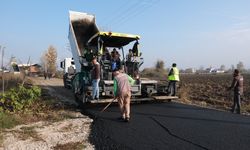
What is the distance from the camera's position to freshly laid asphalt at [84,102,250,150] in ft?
18.0

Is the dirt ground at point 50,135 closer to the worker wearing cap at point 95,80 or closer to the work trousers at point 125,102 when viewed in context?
the work trousers at point 125,102

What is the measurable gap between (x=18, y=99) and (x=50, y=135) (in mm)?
3261

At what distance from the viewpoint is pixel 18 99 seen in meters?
9.16

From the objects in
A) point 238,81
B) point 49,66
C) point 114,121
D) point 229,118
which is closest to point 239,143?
point 229,118

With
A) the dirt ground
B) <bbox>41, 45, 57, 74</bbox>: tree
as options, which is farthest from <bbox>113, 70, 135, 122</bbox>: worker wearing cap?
<bbox>41, 45, 57, 74</bbox>: tree

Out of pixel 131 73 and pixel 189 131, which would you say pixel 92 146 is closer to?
pixel 189 131

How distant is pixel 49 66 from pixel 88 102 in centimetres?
5642

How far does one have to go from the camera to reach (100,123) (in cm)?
755

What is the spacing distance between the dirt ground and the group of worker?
105 cm

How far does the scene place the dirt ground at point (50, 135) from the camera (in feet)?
18.6

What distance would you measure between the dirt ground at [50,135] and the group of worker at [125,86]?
1.05m

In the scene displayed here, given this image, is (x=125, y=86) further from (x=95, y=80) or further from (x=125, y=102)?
(x=95, y=80)

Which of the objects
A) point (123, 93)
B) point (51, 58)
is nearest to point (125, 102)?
point (123, 93)

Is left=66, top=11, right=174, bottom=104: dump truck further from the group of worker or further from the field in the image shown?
the field
